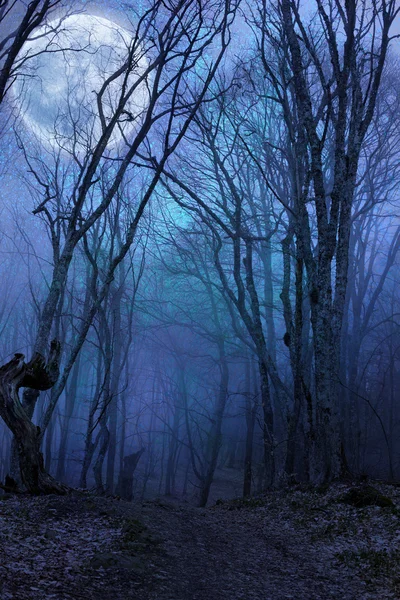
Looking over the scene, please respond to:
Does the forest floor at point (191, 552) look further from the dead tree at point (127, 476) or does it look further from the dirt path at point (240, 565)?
the dead tree at point (127, 476)

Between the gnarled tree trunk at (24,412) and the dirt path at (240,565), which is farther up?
the gnarled tree trunk at (24,412)

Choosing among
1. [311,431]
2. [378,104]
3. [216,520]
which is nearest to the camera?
[216,520]

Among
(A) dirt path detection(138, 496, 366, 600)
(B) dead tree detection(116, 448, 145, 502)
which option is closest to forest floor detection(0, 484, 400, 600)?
(A) dirt path detection(138, 496, 366, 600)

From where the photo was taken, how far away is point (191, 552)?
559 cm

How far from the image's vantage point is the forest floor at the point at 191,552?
4105mm

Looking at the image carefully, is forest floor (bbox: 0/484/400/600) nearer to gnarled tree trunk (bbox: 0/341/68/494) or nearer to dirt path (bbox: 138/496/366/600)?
dirt path (bbox: 138/496/366/600)

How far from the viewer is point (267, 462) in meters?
12.5

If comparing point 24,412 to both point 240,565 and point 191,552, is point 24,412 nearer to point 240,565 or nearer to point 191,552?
point 191,552

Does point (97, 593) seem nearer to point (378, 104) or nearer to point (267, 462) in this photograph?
point (267, 462)

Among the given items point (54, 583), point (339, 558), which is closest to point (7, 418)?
point (54, 583)

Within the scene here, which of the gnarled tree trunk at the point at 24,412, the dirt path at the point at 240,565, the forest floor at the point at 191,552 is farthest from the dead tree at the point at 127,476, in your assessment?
the gnarled tree trunk at the point at 24,412

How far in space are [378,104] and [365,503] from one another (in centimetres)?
1302

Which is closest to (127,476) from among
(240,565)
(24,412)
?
(24,412)

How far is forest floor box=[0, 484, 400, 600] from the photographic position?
4.11 metres
